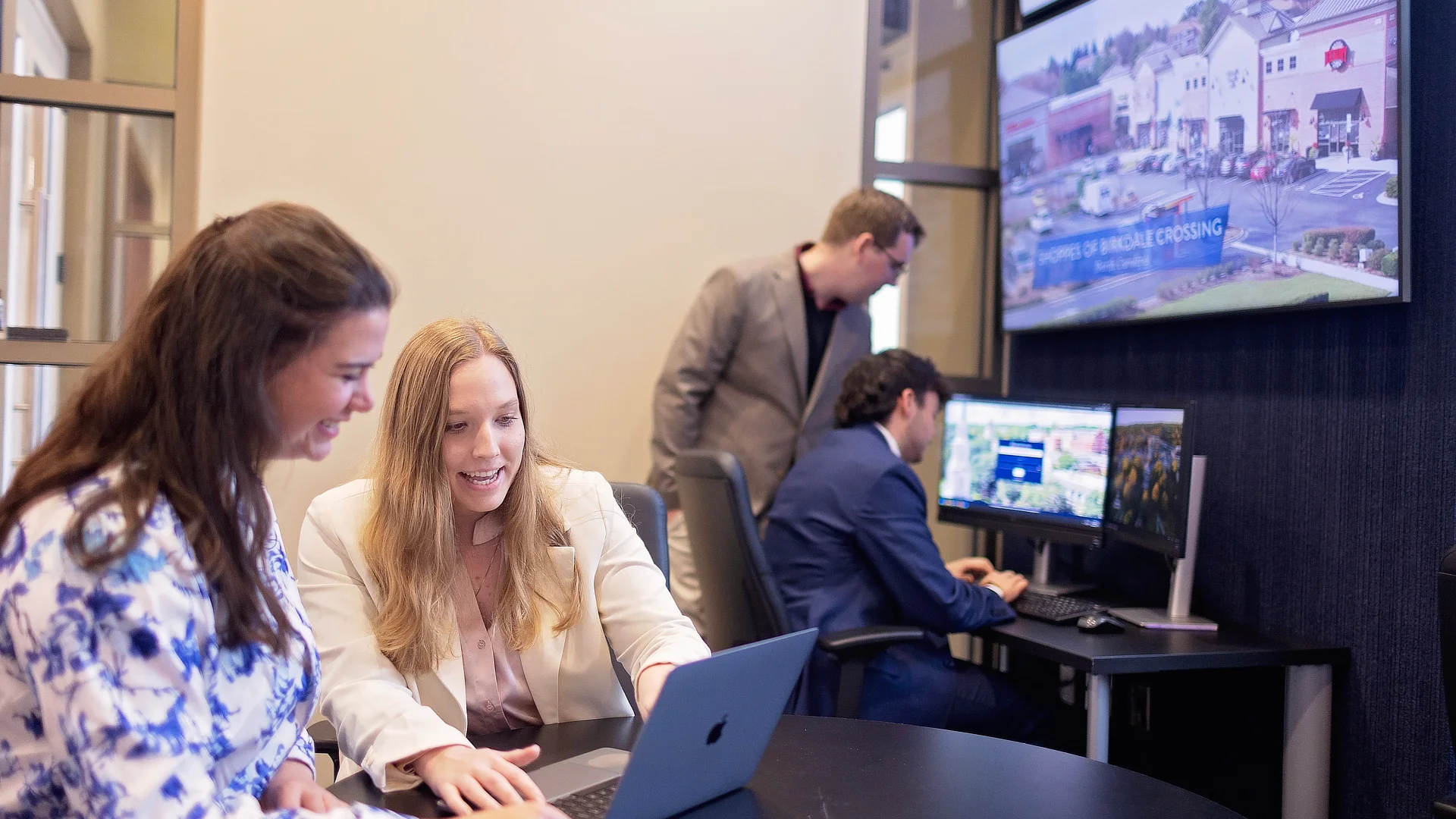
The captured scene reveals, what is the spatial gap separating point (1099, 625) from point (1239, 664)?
0.28m

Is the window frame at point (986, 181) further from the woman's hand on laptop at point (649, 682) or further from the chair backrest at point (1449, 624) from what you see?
the woman's hand on laptop at point (649, 682)

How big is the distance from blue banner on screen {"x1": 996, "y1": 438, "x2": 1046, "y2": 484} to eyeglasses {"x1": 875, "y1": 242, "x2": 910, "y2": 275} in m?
0.53

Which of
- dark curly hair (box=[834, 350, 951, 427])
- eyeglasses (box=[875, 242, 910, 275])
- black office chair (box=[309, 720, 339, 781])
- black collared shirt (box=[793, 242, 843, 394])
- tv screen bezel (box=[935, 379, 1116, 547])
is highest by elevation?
eyeglasses (box=[875, 242, 910, 275])

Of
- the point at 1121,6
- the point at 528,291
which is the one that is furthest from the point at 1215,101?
the point at 528,291

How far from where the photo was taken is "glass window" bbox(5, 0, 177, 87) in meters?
2.92

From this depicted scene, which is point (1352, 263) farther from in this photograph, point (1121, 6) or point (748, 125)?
point (748, 125)

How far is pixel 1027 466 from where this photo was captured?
120 inches

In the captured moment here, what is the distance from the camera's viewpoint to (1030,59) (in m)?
3.40

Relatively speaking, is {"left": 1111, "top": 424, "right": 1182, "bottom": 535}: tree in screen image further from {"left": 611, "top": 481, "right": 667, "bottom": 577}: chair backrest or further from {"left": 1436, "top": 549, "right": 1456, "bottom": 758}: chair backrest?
{"left": 611, "top": 481, "right": 667, "bottom": 577}: chair backrest

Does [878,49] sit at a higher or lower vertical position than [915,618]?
higher

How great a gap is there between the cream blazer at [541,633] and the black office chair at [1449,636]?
44.8 inches

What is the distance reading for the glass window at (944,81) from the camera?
12.0ft

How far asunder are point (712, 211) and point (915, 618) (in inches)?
53.5

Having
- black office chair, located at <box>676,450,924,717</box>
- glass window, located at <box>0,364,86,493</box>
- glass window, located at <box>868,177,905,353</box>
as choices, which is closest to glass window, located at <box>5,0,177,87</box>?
glass window, located at <box>0,364,86,493</box>
